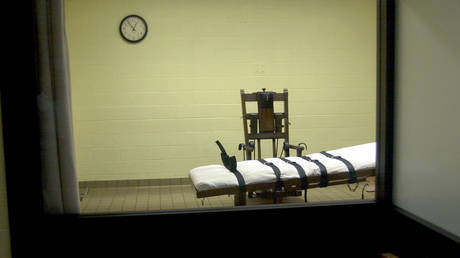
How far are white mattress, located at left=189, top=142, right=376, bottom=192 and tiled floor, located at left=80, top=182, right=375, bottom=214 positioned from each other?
2.16 ft

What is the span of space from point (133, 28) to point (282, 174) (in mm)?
2722

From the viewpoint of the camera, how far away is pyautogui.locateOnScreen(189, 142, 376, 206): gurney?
341 centimetres

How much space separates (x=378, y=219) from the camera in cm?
281

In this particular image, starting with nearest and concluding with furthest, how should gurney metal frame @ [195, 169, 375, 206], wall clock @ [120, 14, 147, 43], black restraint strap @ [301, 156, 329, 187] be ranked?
gurney metal frame @ [195, 169, 375, 206] < black restraint strap @ [301, 156, 329, 187] < wall clock @ [120, 14, 147, 43]

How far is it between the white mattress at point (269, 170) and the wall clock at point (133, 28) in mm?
2180

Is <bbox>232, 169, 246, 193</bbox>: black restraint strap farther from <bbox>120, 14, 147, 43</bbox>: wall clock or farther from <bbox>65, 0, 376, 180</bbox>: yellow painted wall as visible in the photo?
<bbox>120, 14, 147, 43</bbox>: wall clock

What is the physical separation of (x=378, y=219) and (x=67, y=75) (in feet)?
6.83

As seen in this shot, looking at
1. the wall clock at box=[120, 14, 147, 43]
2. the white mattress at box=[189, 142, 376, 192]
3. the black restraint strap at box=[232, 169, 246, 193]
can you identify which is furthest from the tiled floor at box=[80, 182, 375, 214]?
the wall clock at box=[120, 14, 147, 43]

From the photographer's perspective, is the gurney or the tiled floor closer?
the gurney

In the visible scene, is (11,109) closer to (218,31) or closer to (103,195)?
(103,195)

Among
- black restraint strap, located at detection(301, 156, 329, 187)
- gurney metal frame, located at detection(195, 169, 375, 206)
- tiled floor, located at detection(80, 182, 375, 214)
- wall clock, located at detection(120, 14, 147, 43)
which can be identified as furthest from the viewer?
wall clock, located at detection(120, 14, 147, 43)

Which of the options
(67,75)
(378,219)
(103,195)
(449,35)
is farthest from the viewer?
(103,195)

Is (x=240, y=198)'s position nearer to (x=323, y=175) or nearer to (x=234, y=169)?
(x=234, y=169)

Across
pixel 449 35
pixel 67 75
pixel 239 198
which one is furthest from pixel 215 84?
pixel 449 35
